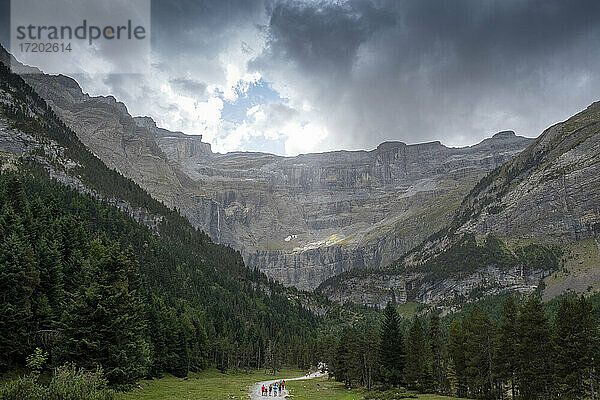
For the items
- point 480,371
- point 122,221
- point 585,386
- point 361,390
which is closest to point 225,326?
point 122,221

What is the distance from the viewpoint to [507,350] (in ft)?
173

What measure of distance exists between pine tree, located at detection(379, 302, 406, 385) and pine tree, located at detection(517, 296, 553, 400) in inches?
848

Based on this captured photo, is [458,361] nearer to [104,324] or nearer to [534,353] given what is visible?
[534,353]

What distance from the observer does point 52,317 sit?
46.3 metres

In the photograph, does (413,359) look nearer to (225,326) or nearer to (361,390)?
(361,390)

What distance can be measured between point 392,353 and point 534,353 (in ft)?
82.9

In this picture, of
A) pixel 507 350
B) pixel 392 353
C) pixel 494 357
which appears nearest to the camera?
pixel 507 350

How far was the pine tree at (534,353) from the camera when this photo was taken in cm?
4750

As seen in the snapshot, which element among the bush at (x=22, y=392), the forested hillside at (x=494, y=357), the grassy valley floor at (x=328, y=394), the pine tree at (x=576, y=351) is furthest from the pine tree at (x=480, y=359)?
the bush at (x=22, y=392)

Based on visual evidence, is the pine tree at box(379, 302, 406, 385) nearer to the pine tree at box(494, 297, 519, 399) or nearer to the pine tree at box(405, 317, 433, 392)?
the pine tree at box(405, 317, 433, 392)

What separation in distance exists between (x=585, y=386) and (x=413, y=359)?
1075 inches

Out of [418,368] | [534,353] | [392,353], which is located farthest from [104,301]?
[418,368]

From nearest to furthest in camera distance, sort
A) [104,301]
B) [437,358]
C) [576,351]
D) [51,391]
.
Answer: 1. [51,391]
2. [104,301]
3. [576,351]
4. [437,358]

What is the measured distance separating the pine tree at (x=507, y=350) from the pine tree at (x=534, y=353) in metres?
1.12
